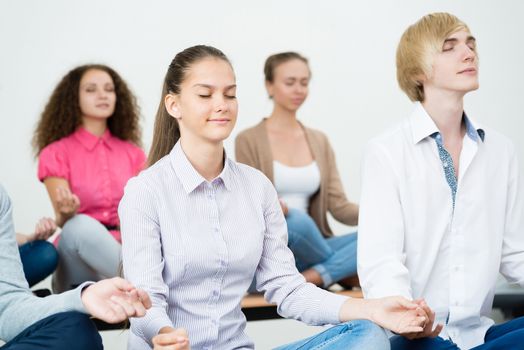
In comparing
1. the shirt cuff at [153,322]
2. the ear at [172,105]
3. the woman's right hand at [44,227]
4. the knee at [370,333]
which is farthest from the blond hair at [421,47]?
the woman's right hand at [44,227]

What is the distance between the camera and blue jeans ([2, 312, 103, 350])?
1766 millimetres

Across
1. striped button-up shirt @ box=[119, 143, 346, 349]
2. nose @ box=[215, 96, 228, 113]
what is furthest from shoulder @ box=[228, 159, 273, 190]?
nose @ box=[215, 96, 228, 113]

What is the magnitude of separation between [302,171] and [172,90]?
68.7 inches

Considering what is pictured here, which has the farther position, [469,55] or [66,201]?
[66,201]

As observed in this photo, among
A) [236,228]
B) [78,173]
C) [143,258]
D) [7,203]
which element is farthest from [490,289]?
[78,173]

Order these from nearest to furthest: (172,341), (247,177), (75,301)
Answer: (172,341) → (75,301) → (247,177)

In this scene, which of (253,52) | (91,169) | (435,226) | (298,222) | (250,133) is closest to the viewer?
(435,226)

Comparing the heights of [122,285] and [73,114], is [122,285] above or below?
below

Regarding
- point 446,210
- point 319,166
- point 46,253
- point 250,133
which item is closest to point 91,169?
point 46,253

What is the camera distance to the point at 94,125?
3.86 metres

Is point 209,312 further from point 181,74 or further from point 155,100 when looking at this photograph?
point 155,100

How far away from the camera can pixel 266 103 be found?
5.14 metres

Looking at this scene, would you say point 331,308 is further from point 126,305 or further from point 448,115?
point 448,115

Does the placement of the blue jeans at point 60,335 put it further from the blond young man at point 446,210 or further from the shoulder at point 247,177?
the blond young man at point 446,210
